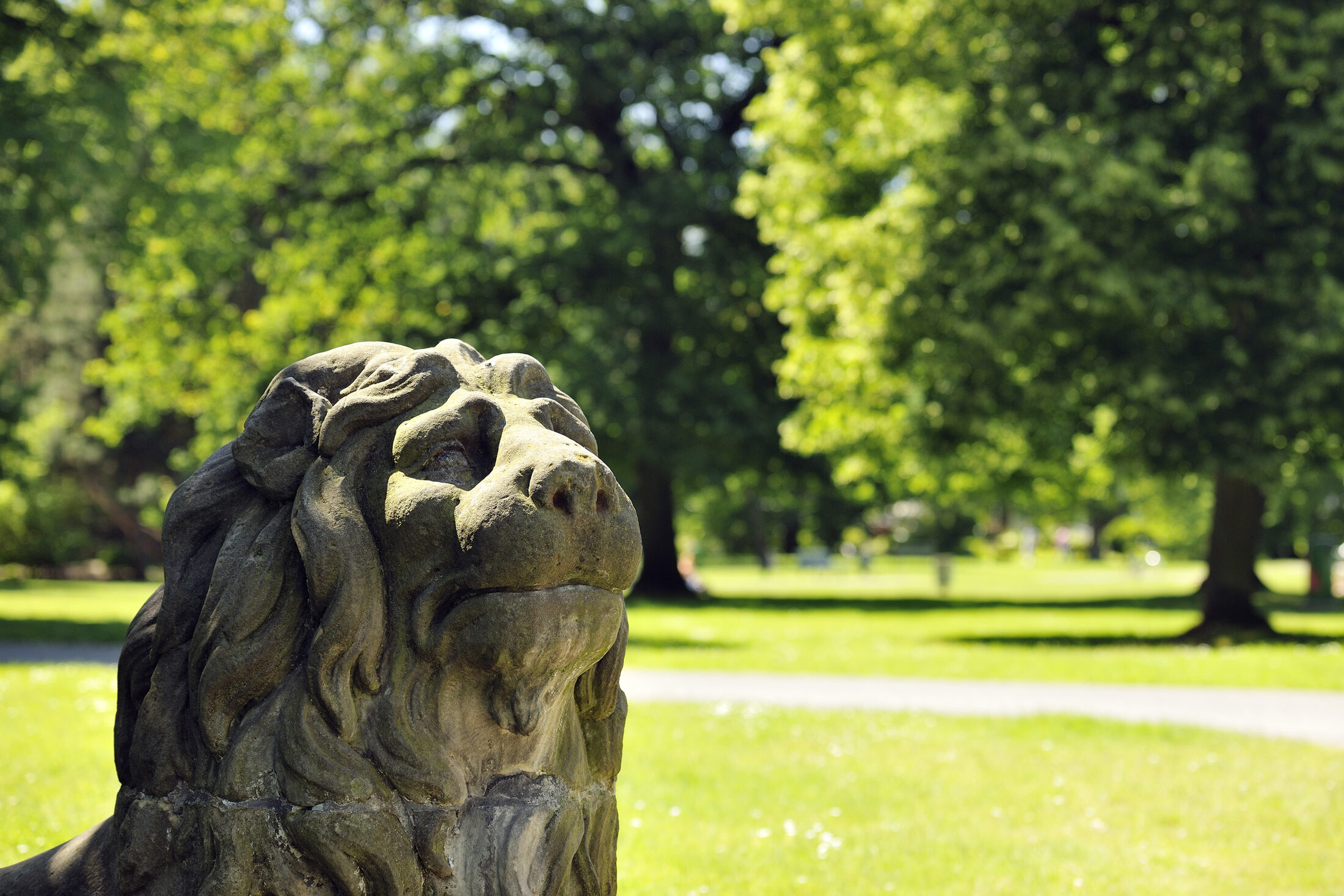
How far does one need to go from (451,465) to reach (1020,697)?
9.37 m

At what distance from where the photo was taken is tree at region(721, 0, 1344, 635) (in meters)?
14.6

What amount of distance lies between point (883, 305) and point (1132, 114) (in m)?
3.80

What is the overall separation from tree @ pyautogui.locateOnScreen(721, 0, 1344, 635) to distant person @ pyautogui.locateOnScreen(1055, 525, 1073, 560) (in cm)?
5220

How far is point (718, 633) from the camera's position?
17.7 m

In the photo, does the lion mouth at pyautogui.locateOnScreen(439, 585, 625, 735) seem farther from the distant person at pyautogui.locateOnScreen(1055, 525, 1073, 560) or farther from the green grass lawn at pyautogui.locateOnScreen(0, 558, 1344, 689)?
the distant person at pyautogui.locateOnScreen(1055, 525, 1073, 560)

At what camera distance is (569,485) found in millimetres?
3039

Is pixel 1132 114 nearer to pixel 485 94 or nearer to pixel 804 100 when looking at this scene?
pixel 804 100

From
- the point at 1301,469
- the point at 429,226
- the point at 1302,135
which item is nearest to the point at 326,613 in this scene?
the point at 1302,135

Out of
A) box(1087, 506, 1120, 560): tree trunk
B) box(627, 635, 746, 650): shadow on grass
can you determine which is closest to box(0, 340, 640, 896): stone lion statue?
box(627, 635, 746, 650): shadow on grass

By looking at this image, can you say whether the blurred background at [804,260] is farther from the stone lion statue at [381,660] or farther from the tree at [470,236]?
the stone lion statue at [381,660]

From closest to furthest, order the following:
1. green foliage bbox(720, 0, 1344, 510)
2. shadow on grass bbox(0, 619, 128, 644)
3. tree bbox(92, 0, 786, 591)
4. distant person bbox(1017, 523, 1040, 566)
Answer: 1. green foliage bbox(720, 0, 1344, 510)
2. shadow on grass bbox(0, 619, 128, 644)
3. tree bbox(92, 0, 786, 591)
4. distant person bbox(1017, 523, 1040, 566)

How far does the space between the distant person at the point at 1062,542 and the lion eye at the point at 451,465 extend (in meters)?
67.5

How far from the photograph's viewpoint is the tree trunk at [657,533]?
86.4 ft

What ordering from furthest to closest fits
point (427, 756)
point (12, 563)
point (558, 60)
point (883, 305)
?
point (12, 563) → point (558, 60) → point (883, 305) → point (427, 756)
